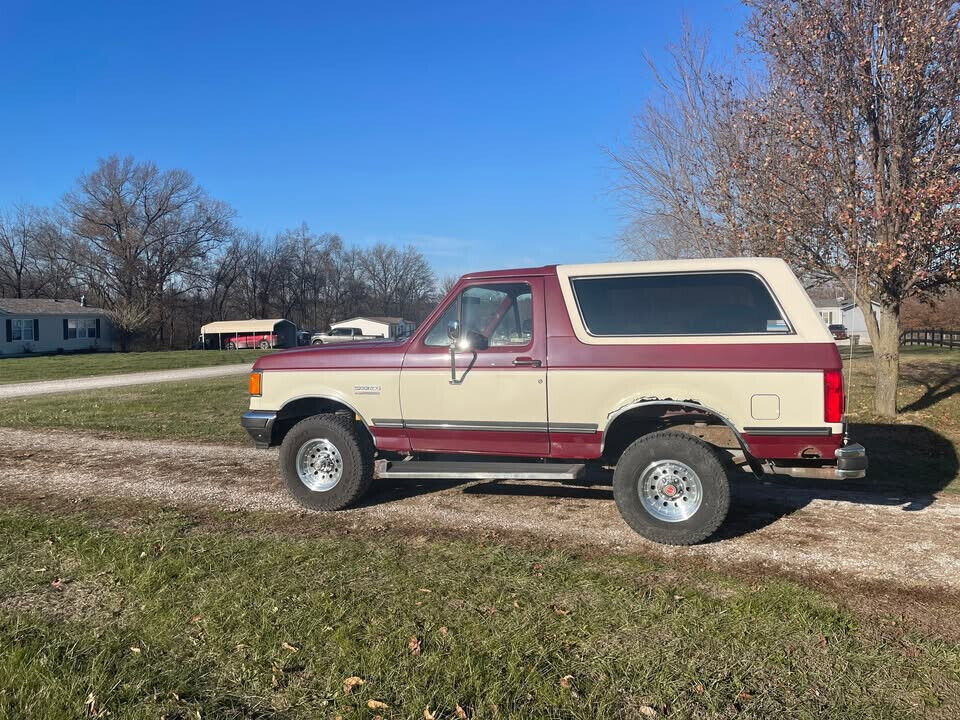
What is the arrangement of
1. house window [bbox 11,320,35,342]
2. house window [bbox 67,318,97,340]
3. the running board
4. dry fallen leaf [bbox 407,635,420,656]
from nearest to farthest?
dry fallen leaf [bbox 407,635,420,656]
the running board
house window [bbox 11,320,35,342]
house window [bbox 67,318,97,340]

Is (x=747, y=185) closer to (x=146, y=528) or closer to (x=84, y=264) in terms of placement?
(x=146, y=528)

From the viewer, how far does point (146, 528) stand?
5.41 m

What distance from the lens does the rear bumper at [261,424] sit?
20.4 feet

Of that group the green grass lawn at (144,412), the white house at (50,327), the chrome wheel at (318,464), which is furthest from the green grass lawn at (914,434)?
the white house at (50,327)

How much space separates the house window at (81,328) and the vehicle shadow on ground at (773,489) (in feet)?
177

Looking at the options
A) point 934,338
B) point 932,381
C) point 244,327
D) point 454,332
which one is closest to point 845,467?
point 454,332

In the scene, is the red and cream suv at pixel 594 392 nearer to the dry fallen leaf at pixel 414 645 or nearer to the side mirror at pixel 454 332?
the side mirror at pixel 454 332

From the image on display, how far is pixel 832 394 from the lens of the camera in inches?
185

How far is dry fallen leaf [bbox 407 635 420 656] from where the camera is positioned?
3.33 metres

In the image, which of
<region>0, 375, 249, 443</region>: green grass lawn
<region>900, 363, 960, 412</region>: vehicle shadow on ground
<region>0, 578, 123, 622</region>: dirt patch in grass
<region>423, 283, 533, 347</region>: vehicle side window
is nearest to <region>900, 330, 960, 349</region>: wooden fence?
<region>900, 363, 960, 412</region>: vehicle shadow on ground

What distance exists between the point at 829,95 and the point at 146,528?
9.52m

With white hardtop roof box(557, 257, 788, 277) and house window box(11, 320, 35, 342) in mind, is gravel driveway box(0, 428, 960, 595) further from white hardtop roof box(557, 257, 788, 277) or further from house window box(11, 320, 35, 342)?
house window box(11, 320, 35, 342)

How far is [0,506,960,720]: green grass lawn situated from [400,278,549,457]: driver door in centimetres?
112

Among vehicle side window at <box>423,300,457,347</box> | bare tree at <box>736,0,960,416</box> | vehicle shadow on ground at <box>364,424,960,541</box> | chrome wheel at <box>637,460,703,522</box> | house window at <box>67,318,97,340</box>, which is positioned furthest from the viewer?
house window at <box>67,318,97,340</box>
